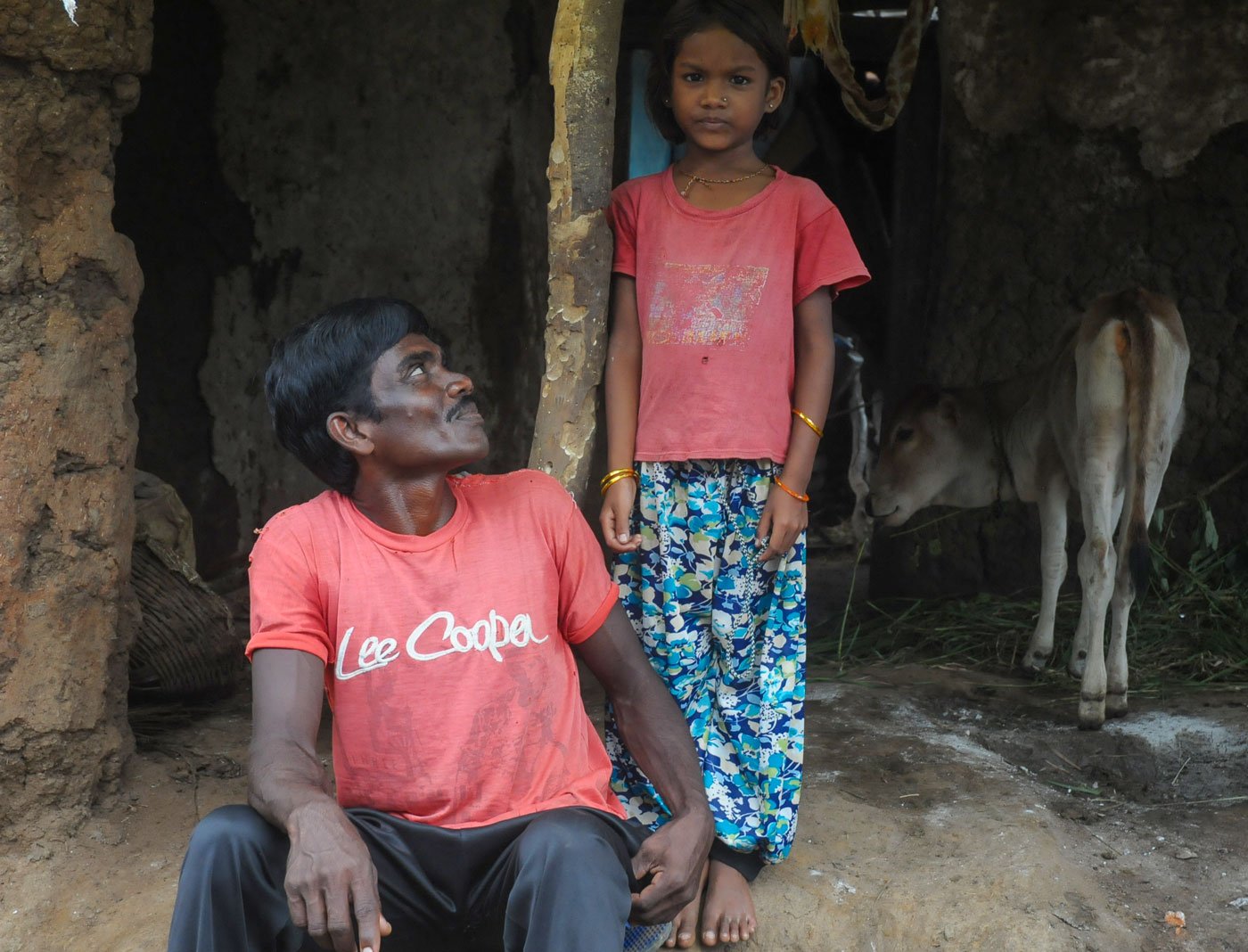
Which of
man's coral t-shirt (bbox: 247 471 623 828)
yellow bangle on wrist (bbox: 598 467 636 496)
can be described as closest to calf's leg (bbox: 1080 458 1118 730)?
yellow bangle on wrist (bbox: 598 467 636 496)

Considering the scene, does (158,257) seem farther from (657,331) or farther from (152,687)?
(657,331)

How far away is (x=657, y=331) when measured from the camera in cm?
286

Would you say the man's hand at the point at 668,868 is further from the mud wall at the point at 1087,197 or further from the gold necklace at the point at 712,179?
the mud wall at the point at 1087,197

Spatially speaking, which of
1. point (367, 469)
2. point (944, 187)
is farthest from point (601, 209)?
point (944, 187)

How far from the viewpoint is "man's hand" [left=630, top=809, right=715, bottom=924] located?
226 centimetres

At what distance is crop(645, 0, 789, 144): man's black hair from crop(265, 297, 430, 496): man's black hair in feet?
2.87

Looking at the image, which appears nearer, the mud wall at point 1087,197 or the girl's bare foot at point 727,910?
the girl's bare foot at point 727,910

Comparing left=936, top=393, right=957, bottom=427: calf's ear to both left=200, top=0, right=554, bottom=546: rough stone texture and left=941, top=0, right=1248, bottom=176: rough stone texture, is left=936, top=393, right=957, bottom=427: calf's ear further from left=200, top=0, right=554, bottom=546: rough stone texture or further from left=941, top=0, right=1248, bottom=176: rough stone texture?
left=200, top=0, right=554, bottom=546: rough stone texture

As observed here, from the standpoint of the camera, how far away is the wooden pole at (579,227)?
9.36 feet

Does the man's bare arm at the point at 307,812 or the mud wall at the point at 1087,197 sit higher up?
the mud wall at the point at 1087,197

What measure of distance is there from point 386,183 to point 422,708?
3343mm

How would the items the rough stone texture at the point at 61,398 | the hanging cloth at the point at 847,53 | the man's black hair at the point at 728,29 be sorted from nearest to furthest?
1. the man's black hair at the point at 728,29
2. the rough stone texture at the point at 61,398
3. the hanging cloth at the point at 847,53

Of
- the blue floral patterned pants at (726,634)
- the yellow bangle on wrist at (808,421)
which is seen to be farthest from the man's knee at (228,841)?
the yellow bangle on wrist at (808,421)

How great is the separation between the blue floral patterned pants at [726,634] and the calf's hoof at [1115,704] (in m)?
1.94
